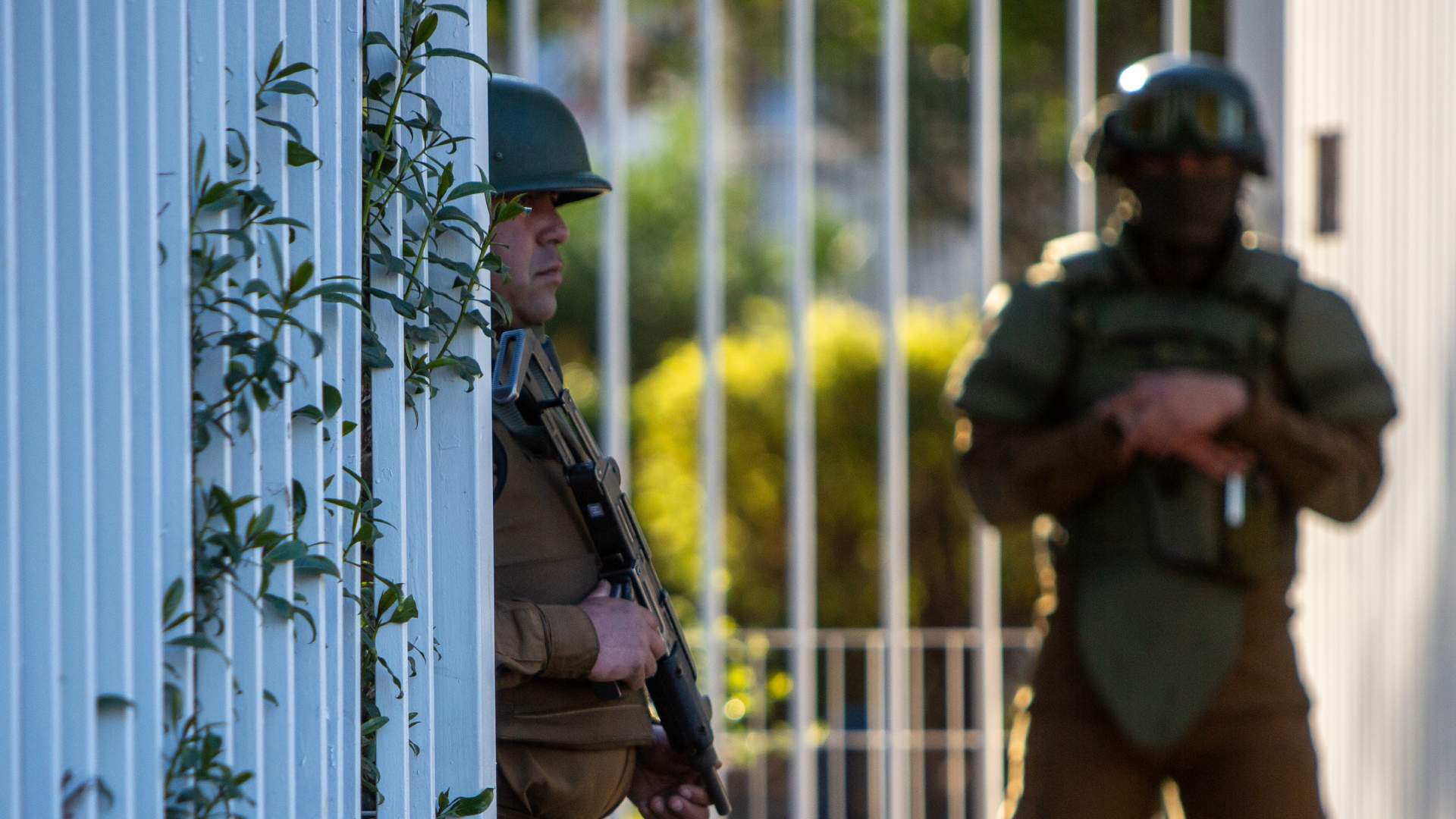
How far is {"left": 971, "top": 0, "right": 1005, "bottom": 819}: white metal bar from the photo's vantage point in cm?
429

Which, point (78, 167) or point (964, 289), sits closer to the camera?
point (78, 167)

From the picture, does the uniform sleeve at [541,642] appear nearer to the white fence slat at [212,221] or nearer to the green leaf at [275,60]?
the white fence slat at [212,221]

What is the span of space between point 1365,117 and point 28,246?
3434 mm

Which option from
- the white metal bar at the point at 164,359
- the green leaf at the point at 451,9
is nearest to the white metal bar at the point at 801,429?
the green leaf at the point at 451,9

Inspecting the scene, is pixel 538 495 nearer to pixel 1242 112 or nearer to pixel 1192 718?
pixel 1192 718

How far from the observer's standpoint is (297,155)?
144cm

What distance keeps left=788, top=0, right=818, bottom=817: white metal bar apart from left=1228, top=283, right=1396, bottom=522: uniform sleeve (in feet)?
4.26

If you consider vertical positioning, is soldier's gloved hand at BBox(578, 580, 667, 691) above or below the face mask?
below

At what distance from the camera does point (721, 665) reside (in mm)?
4203

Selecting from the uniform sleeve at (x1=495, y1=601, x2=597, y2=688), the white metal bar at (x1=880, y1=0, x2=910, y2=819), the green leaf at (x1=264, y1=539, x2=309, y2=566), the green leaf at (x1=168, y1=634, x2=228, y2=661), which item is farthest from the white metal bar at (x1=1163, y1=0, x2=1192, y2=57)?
the green leaf at (x1=168, y1=634, x2=228, y2=661)

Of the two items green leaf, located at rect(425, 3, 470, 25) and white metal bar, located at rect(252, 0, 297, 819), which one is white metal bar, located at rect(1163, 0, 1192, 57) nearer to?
green leaf, located at rect(425, 3, 470, 25)

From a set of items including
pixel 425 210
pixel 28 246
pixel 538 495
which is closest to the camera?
pixel 28 246

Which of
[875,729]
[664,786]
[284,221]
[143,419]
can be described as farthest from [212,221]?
[875,729]

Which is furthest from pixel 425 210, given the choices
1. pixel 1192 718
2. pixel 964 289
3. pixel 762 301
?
pixel 964 289
